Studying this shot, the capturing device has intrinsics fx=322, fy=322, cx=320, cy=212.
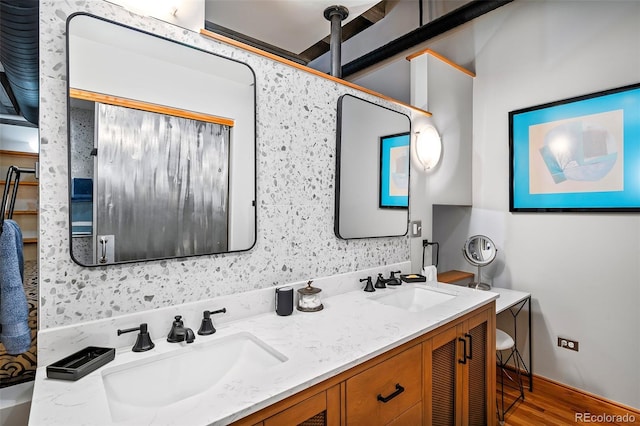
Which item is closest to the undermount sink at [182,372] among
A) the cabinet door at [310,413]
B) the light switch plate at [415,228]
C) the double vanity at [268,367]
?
the double vanity at [268,367]

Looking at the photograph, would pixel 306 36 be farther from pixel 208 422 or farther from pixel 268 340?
pixel 208 422

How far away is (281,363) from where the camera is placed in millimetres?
1035

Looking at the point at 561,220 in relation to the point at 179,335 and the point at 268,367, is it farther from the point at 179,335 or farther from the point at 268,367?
the point at 179,335

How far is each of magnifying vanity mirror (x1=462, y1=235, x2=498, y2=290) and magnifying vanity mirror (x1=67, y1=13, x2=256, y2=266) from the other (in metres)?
1.93

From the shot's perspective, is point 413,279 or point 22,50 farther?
point 413,279

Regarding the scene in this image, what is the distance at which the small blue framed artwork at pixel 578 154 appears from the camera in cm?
209

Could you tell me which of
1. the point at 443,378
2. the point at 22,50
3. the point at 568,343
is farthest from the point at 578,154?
the point at 22,50

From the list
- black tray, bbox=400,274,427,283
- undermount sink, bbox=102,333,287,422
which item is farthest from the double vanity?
black tray, bbox=400,274,427,283

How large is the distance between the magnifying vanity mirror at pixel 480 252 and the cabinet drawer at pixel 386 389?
1528 mm

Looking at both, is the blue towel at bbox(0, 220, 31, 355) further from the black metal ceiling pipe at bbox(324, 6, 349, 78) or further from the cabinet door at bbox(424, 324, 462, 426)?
the black metal ceiling pipe at bbox(324, 6, 349, 78)

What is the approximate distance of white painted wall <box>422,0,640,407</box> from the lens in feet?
7.00

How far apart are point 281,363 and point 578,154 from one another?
2498mm

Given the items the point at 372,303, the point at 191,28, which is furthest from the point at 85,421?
the point at 191,28

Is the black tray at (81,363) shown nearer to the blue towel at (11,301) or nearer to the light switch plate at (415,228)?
the blue towel at (11,301)
